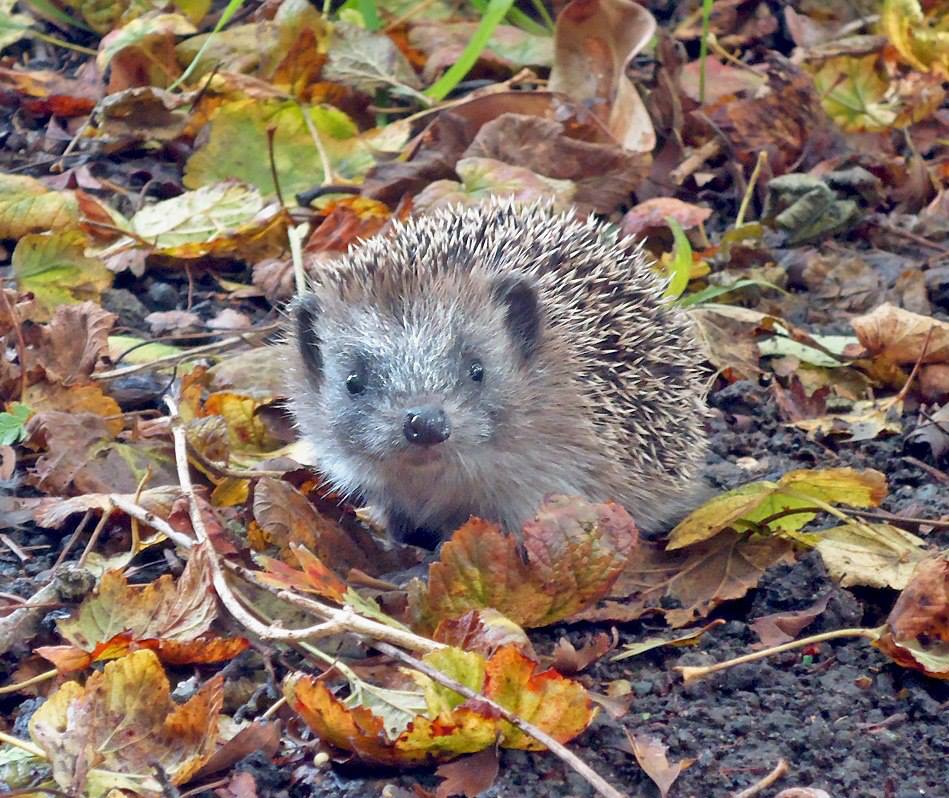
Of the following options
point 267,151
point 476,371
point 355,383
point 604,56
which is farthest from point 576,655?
point 604,56

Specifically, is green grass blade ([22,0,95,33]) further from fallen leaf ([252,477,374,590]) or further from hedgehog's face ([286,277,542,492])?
fallen leaf ([252,477,374,590])

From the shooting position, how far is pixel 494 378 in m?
3.96

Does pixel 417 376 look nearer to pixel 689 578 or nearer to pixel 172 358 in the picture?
pixel 689 578

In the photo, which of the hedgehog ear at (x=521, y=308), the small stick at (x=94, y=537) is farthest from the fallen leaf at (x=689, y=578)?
the small stick at (x=94, y=537)

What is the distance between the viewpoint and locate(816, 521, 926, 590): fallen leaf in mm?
3570

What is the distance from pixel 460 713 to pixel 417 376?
4.10 ft

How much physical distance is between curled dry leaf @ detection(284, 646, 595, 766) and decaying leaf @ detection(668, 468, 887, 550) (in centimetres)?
107

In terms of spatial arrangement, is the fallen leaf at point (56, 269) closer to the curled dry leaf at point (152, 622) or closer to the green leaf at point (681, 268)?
the curled dry leaf at point (152, 622)

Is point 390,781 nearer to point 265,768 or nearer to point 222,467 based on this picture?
point 265,768

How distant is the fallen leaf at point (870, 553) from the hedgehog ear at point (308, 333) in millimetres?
1633

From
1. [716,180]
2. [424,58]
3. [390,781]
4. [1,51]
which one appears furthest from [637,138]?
[390,781]

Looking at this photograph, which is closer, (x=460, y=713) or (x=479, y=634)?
(x=460, y=713)

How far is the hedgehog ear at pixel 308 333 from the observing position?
13.6ft

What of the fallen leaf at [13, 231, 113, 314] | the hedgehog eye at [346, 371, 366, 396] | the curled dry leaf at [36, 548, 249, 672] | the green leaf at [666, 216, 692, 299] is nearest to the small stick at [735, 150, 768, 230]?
the green leaf at [666, 216, 692, 299]
